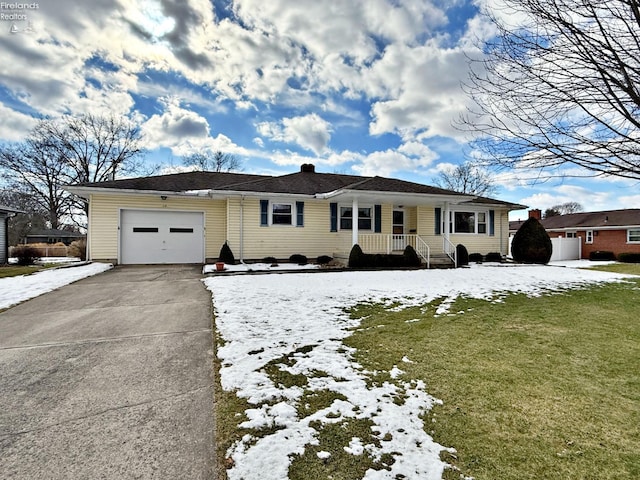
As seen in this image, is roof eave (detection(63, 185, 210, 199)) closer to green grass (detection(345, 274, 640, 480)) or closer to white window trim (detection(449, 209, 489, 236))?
green grass (detection(345, 274, 640, 480))

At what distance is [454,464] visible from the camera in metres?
1.83

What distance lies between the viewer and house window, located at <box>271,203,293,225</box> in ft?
44.2

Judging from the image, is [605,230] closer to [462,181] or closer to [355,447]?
[462,181]

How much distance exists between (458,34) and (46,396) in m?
8.91

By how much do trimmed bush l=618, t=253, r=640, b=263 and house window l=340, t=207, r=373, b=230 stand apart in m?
18.8

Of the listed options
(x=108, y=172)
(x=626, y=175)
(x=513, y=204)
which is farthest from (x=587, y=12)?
(x=108, y=172)

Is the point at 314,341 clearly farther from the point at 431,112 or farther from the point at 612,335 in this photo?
the point at 431,112

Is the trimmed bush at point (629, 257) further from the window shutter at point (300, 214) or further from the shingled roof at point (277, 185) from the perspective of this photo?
the window shutter at point (300, 214)

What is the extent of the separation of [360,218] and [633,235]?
21.3 m

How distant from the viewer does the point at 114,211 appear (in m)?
12.6

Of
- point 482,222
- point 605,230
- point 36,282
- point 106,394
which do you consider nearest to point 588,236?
point 605,230

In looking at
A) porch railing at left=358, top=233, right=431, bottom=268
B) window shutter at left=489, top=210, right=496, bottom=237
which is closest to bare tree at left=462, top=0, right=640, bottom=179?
porch railing at left=358, top=233, right=431, bottom=268

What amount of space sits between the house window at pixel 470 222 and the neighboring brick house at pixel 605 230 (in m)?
8.47

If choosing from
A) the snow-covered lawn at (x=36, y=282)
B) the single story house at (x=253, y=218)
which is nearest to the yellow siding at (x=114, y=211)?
the single story house at (x=253, y=218)
